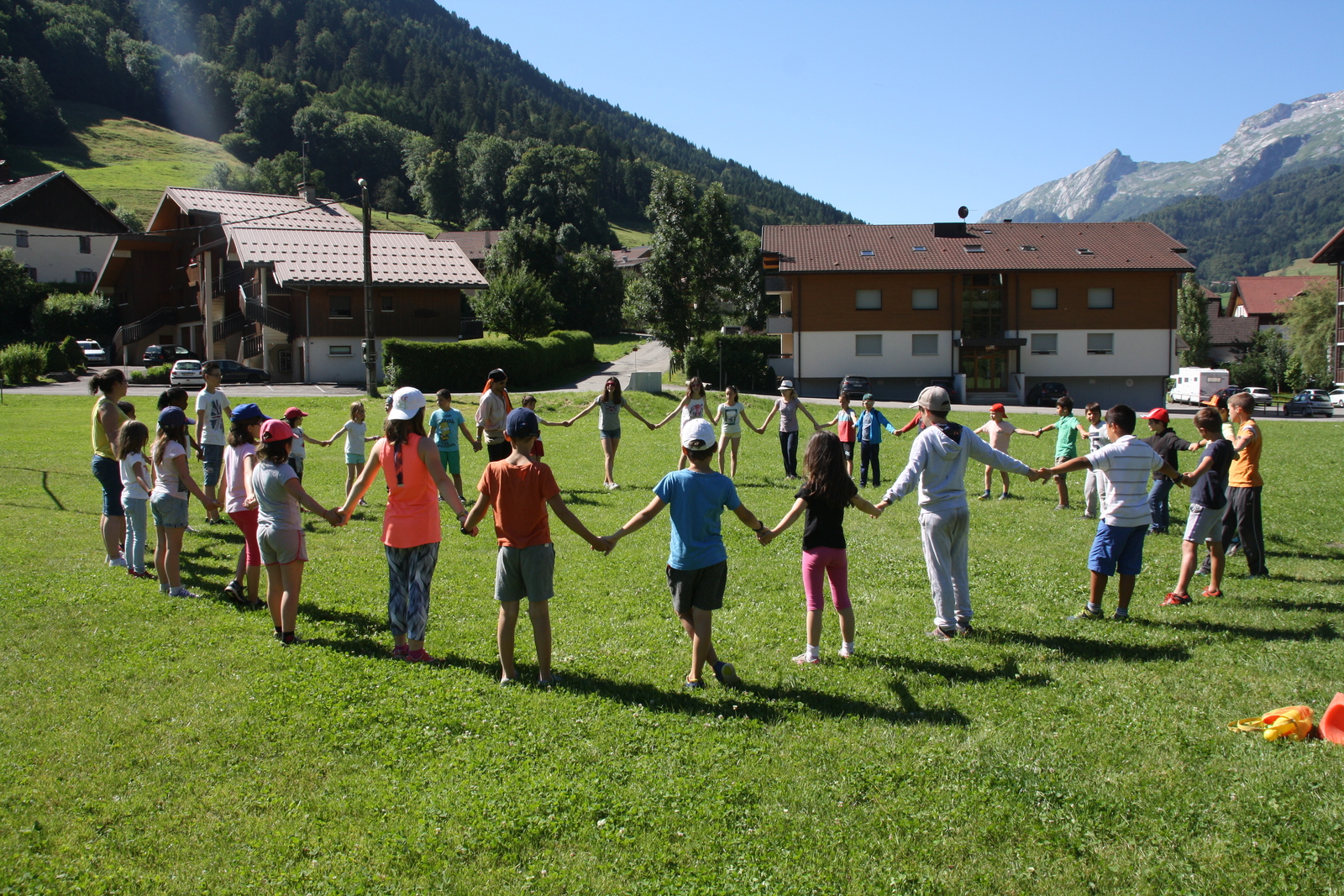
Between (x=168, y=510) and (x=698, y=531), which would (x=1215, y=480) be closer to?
(x=698, y=531)

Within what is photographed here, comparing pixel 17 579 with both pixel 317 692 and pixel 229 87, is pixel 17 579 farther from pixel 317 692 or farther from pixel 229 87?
pixel 229 87

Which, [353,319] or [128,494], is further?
[353,319]

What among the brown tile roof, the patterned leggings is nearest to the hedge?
the brown tile roof

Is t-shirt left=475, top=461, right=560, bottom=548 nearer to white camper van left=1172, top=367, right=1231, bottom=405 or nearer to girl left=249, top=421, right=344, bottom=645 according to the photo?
girl left=249, top=421, right=344, bottom=645

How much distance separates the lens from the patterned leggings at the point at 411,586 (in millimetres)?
6523

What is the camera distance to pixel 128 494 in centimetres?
869

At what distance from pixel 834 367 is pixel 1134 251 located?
66.2 ft

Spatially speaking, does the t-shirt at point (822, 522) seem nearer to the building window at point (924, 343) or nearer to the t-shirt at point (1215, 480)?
the t-shirt at point (1215, 480)

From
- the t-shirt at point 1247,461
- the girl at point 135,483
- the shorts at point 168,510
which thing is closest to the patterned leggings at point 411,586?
the shorts at point 168,510

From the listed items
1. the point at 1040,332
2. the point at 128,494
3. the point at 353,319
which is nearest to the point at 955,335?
the point at 1040,332

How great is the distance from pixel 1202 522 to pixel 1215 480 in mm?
436

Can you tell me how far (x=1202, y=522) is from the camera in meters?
8.70

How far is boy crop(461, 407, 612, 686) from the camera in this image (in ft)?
19.4

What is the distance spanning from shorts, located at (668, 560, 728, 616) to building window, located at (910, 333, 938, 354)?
161ft
